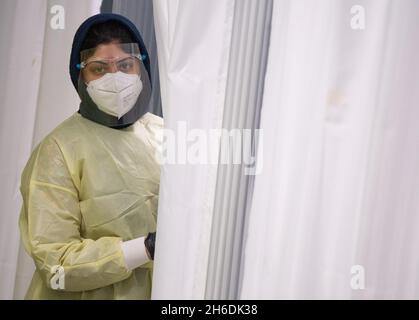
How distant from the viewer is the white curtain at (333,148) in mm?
1128

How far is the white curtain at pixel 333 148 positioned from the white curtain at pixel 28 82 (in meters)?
1.18

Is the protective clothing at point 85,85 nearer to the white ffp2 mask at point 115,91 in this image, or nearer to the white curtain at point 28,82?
the white ffp2 mask at point 115,91

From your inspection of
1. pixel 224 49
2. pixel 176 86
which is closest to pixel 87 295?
pixel 176 86

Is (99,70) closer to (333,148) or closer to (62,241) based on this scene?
(62,241)

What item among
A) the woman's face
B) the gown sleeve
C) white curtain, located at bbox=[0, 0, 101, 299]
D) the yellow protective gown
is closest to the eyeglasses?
the woman's face

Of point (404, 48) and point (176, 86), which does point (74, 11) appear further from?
point (404, 48)

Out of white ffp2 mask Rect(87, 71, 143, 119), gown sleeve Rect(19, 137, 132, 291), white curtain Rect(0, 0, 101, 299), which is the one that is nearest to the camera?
gown sleeve Rect(19, 137, 132, 291)

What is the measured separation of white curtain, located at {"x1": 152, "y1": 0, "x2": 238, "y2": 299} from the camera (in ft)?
3.92

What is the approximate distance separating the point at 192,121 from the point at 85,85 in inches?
21.4

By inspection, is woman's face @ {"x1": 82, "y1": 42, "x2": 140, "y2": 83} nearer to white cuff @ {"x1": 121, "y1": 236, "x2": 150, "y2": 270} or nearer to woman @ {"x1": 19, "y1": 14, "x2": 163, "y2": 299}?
woman @ {"x1": 19, "y1": 14, "x2": 163, "y2": 299}

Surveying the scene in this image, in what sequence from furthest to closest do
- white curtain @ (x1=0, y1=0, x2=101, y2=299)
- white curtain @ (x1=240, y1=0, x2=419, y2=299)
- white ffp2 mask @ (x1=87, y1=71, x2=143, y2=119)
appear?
white curtain @ (x1=0, y1=0, x2=101, y2=299) < white ffp2 mask @ (x1=87, y1=71, x2=143, y2=119) < white curtain @ (x1=240, y1=0, x2=419, y2=299)

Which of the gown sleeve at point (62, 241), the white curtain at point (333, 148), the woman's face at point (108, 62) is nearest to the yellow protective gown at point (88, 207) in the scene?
the gown sleeve at point (62, 241)

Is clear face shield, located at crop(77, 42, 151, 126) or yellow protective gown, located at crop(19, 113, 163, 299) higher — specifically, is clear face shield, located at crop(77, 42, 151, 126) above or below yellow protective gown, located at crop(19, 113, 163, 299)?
above

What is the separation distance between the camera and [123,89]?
1.58 meters
